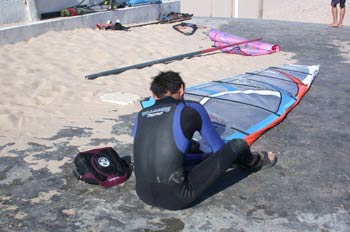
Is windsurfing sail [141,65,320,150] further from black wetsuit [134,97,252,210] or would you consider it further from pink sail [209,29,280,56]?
pink sail [209,29,280,56]

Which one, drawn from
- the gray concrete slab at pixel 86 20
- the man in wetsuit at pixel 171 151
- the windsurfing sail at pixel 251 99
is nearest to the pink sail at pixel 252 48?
the windsurfing sail at pixel 251 99

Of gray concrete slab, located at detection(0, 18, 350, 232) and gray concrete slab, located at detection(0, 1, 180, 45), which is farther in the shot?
gray concrete slab, located at detection(0, 1, 180, 45)

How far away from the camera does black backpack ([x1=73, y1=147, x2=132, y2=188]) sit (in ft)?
11.2

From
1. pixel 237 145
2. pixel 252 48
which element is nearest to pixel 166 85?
pixel 237 145

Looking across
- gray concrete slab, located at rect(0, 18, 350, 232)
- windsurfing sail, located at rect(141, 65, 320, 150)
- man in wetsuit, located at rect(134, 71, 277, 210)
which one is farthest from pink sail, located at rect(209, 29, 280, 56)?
man in wetsuit, located at rect(134, 71, 277, 210)

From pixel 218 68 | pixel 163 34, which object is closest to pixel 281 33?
pixel 163 34

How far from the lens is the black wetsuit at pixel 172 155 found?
2.87m

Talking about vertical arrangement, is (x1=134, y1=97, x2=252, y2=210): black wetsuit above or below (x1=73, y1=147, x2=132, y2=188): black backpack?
above

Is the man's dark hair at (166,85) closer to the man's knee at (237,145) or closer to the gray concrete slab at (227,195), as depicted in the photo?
the man's knee at (237,145)

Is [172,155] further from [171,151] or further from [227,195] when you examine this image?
[227,195]

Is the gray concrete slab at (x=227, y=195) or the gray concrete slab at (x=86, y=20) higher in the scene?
the gray concrete slab at (x=86, y=20)

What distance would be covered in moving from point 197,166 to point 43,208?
117cm

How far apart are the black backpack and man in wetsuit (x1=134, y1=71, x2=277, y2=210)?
1.23 ft

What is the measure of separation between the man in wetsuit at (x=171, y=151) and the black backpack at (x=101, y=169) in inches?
14.7
